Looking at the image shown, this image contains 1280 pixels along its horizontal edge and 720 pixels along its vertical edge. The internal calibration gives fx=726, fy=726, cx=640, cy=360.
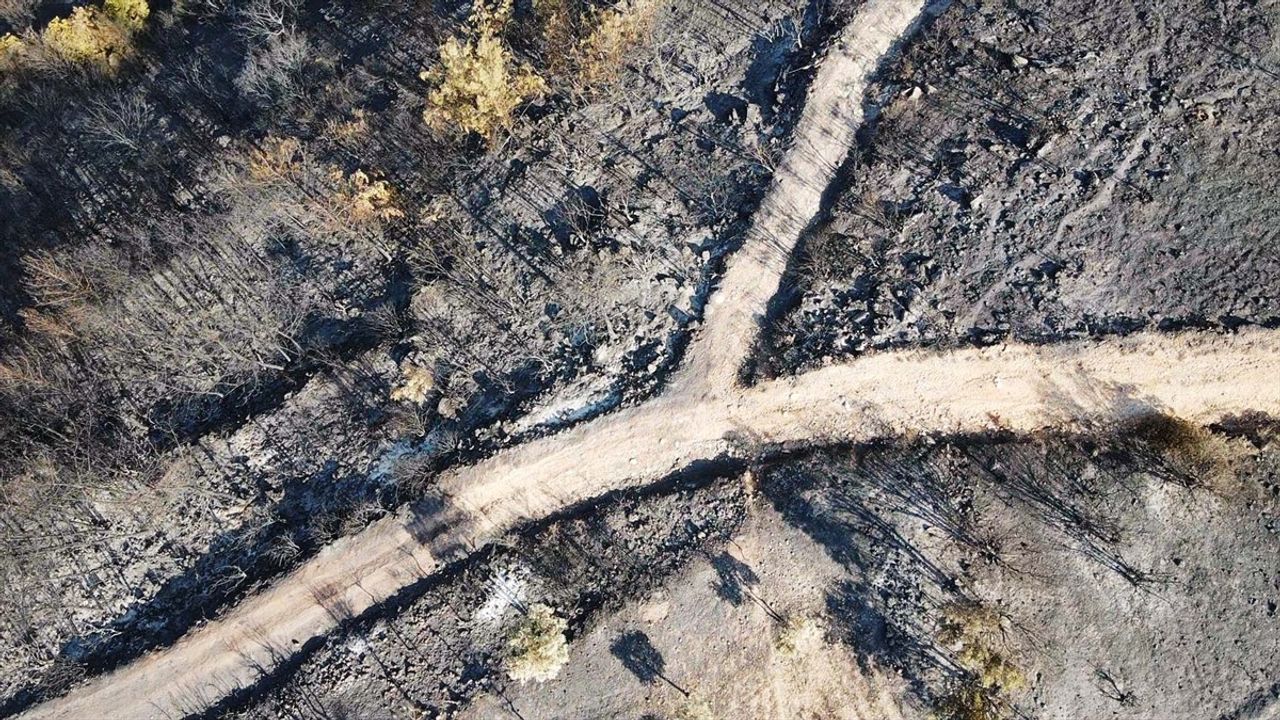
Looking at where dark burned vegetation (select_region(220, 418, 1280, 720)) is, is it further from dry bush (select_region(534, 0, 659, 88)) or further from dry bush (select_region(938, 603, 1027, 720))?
dry bush (select_region(534, 0, 659, 88))

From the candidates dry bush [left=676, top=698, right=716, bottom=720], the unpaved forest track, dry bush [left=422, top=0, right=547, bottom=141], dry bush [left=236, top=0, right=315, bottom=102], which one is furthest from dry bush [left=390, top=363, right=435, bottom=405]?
dry bush [left=236, top=0, right=315, bottom=102]

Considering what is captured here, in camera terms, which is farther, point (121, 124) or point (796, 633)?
point (121, 124)

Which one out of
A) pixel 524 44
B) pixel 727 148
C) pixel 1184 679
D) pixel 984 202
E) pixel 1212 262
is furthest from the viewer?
pixel 524 44

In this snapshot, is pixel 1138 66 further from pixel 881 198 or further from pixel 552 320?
pixel 552 320

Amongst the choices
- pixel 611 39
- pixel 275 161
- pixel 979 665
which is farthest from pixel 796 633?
pixel 275 161

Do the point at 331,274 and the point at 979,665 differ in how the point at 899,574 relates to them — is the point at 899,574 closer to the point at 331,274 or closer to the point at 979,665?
the point at 979,665

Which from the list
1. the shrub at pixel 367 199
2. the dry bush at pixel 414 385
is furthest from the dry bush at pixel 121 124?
the dry bush at pixel 414 385

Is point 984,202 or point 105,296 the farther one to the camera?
point 105,296

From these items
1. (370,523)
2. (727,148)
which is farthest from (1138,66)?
(370,523)
